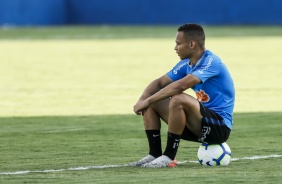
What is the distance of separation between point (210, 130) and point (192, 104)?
0.42m

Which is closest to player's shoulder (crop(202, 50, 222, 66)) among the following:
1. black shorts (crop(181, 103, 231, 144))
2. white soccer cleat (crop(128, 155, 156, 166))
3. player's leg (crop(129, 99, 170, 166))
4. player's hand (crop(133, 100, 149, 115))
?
black shorts (crop(181, 103, 231, 144))

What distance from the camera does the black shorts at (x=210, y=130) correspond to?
1049cm

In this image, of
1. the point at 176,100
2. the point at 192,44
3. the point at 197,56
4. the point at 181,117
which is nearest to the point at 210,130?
the point at 181,117

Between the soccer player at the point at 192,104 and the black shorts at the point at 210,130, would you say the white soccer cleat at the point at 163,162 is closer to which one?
the soccer player at the point at 192,104

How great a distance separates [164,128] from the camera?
1501 cm

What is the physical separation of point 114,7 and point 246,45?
20303mm

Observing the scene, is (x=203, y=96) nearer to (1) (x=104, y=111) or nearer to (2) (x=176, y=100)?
(2) (x=176, y=100)

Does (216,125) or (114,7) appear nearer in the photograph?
(216,125)

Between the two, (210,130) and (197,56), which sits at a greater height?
(197,56)

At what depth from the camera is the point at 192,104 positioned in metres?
10.3

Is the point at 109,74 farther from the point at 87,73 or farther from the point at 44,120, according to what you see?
the point at 44,120

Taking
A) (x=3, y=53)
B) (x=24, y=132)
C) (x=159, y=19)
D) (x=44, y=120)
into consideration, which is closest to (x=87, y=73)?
(x=3, y=53)

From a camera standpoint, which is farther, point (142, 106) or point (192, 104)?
point (142, 106)

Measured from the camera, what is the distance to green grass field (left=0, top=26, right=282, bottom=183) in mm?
10195
